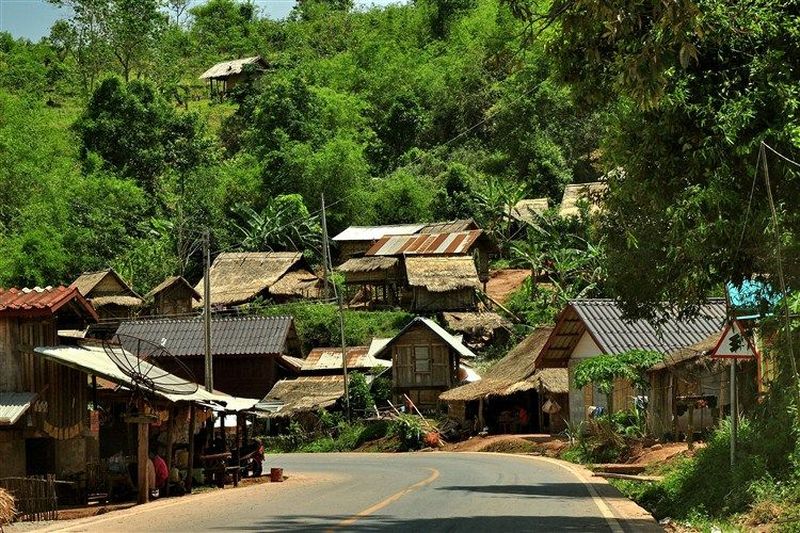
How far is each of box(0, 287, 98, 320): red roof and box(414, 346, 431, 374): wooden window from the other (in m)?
33.8

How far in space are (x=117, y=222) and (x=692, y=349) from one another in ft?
178

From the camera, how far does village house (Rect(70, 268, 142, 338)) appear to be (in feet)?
223

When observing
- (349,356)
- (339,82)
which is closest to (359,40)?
(339,82)

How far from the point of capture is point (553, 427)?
161 ft

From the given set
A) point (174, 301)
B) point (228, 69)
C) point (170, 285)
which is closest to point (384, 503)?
point (170, 285)

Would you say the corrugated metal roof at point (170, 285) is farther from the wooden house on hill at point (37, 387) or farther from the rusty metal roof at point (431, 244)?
the wooden house on hill at point (37, 387)

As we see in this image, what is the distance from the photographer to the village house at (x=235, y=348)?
6069 cm

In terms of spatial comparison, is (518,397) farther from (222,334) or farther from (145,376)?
(145,376)

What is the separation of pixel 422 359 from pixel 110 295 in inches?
828

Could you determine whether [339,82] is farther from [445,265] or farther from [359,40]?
[445,265]

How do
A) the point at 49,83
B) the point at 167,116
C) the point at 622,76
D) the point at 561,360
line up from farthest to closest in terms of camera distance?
the point at 49,83, the point at 167,116, the point at 561,360, the point at 622,76

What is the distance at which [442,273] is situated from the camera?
70.0m

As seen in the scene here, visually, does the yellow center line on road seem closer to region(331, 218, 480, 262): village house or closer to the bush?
the bush

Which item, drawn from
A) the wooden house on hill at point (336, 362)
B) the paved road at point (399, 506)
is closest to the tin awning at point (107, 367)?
the paved road at point (399, 506)
